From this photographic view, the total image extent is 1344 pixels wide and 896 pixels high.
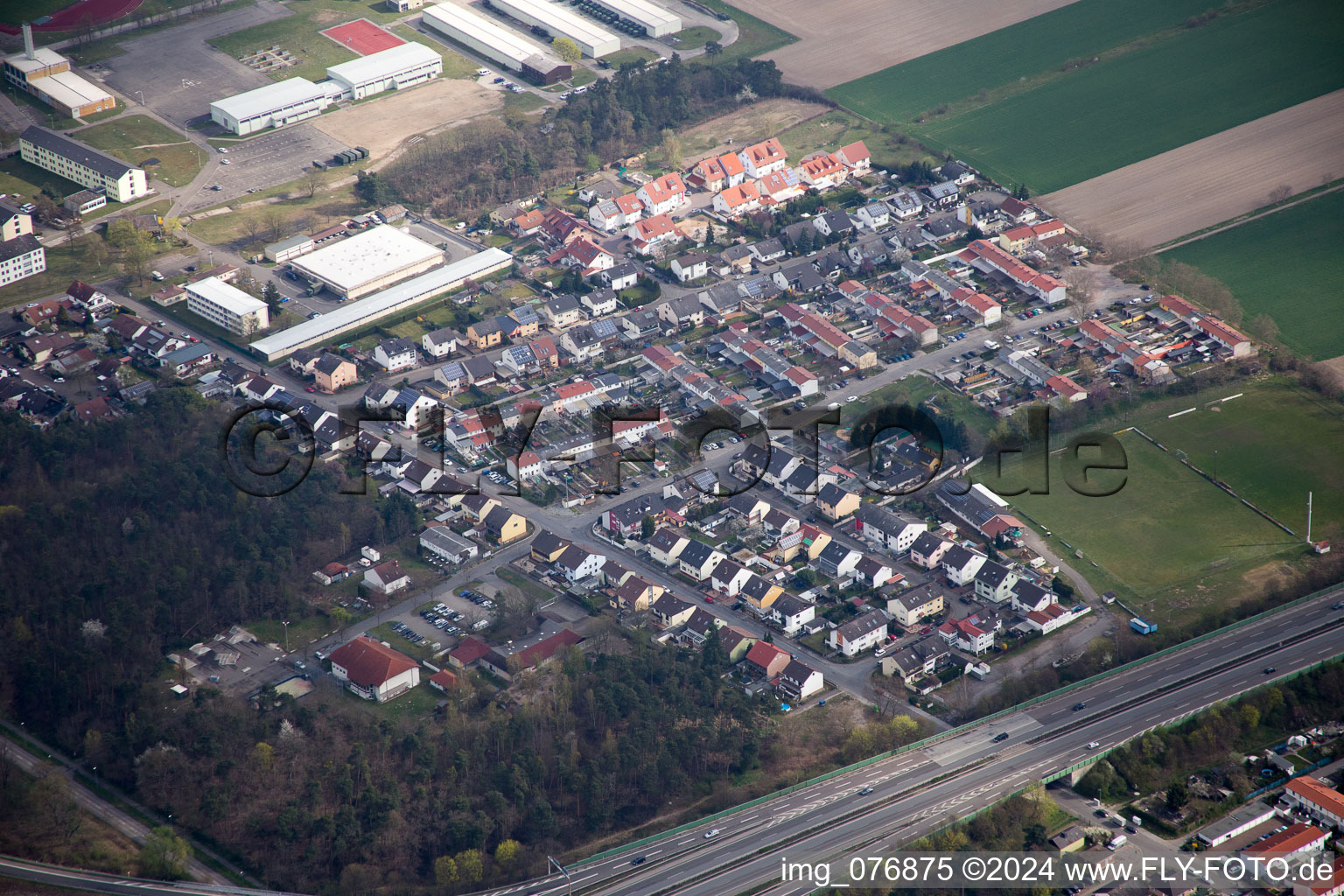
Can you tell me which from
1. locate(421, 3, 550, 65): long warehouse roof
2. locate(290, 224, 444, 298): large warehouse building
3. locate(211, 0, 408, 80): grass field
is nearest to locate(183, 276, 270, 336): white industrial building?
locate(290, 224, 444, 298): large warehouse building

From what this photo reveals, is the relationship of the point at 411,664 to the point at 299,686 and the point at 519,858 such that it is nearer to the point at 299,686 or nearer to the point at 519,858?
the point at 299,686

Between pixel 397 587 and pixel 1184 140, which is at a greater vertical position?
pixel 1184 140

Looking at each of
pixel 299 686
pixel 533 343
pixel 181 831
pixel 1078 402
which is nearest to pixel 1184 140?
pixel 1078 402

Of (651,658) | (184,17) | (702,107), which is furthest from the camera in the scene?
(184,17)

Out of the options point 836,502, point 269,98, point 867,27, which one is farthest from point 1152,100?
point 269,98

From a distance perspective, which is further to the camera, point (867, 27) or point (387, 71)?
point (867, 27)

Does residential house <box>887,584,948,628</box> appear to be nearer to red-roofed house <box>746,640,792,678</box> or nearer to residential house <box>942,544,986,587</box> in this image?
residential house <box>942,544,986,587</box>

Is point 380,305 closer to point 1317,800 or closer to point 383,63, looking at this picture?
point 383,63
